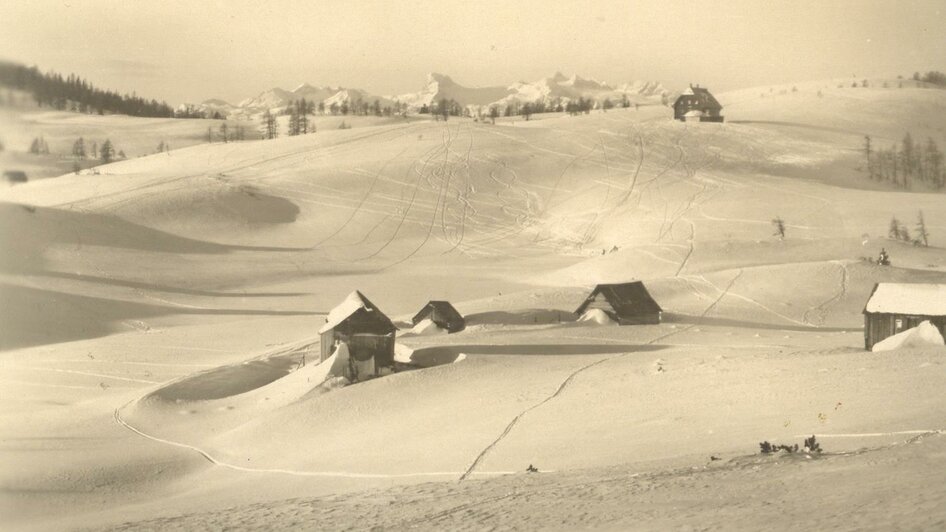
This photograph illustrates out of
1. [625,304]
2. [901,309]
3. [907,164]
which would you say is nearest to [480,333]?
[625,304]

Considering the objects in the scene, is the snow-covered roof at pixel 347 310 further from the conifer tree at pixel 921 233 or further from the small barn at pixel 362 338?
the conifer tree at pixel 921 233

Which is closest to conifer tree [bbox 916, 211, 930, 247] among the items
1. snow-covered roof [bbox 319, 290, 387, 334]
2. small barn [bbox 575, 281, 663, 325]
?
small barn [bbox 575, 281, 663, 325]

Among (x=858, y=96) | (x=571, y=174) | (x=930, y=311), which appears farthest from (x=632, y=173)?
(x=930, y=311)

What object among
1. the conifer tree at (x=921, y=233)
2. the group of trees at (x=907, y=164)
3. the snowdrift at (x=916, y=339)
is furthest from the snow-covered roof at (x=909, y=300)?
the group of trees at (x=907, y=164)

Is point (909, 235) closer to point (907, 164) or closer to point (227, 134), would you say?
point (907, 164)

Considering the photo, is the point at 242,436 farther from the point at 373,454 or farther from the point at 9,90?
the point at 9,90
